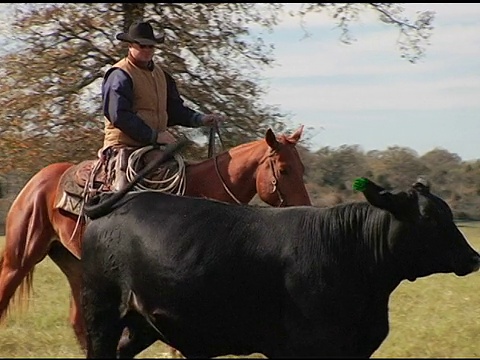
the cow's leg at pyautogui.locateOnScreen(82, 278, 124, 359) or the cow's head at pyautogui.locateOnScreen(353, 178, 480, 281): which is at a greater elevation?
the cow's head at pyautogui.locateOnScreen(353, 178, 480, 281)

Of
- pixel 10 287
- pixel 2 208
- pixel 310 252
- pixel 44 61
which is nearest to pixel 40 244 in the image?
pixel 10 287

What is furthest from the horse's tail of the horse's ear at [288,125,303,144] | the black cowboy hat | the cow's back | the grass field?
the cow's back

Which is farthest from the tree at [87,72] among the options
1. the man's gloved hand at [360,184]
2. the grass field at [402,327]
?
the man's gloved hand at [360,184]

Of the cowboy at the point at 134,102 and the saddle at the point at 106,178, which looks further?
the cowboy at the point at 134,102

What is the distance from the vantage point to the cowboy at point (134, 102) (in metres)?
8.38

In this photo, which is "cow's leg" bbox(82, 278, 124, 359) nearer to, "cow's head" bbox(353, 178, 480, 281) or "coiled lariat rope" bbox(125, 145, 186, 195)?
"cow's head" bbox(353, 178, 480, 281)

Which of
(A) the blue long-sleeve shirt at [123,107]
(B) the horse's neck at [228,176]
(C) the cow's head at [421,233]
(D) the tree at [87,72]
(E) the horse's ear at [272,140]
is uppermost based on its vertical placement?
(C) the cow's head at [421,233]

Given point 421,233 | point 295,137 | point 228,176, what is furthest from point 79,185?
point 421,233

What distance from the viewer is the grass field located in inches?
342

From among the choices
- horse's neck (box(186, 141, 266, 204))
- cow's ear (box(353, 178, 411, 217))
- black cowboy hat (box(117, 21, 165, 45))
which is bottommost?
horse's neck (box(186, 141, 266, 204))

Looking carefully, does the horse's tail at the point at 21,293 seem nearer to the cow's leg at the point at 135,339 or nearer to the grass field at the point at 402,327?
the grass field at the point at 402,327

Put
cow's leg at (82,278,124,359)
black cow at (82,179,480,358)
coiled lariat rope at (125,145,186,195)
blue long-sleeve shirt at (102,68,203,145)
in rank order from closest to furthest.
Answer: black cow at (82,179,480,358)
cow's leg at (82,278,124,359)
coiled lariat rope at (125,145,186,195)
blue long-sleeve shirt at (102,68,203,145)

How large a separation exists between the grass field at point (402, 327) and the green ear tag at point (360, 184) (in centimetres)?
236

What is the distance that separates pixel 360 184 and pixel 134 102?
11.1 ft
